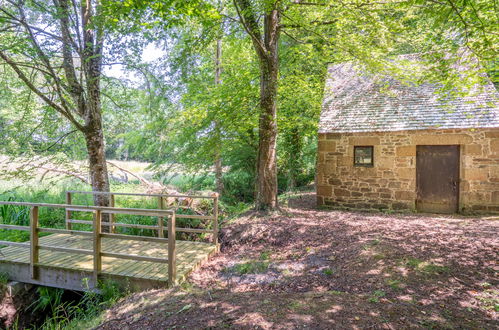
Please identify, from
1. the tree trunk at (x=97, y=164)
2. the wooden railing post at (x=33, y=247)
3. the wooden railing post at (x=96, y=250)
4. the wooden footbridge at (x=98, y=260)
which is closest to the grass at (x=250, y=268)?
the wooden footbridge at (x=98, y=260)

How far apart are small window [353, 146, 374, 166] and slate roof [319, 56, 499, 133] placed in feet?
2.39

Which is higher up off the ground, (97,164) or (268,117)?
(268,117)

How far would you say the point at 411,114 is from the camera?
917 cm

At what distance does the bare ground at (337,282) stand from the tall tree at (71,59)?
3868 mm

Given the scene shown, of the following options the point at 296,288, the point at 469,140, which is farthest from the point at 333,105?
the point at 296,288

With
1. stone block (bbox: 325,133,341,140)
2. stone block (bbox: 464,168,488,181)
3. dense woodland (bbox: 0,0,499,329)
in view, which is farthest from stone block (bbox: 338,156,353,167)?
stone block (bbox: 464,168,488,181)

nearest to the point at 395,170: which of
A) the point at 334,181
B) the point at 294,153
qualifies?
the point at 334,181

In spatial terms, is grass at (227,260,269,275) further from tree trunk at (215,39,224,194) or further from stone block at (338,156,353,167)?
stone block at (338,156,353,167)

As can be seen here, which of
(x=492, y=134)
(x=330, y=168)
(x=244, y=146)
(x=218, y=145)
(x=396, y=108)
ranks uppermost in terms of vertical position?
(x=396, y=108)

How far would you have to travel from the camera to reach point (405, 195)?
29.8ft

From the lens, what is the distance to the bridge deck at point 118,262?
176 inches

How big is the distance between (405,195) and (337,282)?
6334 mm

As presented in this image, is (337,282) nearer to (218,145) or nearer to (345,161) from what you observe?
(218,145)

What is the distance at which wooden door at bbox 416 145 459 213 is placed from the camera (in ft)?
28.7
